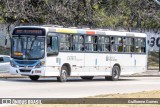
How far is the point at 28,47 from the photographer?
29.2 m

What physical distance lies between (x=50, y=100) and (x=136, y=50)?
58.5ft

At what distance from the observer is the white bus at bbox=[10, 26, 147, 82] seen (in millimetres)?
28922

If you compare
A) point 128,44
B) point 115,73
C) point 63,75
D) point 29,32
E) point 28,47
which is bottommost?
point 115,73

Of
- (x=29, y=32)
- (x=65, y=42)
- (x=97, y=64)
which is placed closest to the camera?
(x=29, y=32)

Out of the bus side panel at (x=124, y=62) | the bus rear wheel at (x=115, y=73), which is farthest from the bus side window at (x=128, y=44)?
the bus rear wheel at (x=115, y=73)

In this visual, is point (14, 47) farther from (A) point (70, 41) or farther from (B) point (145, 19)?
(B) point (145, 19)

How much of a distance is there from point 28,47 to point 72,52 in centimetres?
247

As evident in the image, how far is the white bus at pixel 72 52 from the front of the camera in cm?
2892

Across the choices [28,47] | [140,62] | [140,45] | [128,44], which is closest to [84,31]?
[28,47]

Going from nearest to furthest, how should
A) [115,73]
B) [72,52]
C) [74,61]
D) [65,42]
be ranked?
[65,42], [72,52], [74,61], [115,73]

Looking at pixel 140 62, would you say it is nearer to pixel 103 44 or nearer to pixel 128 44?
pixel 128 44

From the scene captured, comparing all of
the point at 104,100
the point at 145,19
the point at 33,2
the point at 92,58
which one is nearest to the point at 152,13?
the point at 145,19

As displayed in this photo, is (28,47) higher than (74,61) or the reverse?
higher

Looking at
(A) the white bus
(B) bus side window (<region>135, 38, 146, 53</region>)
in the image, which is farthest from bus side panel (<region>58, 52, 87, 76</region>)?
(B) bus side window (<region>135, 38, 146, 53</region>)
